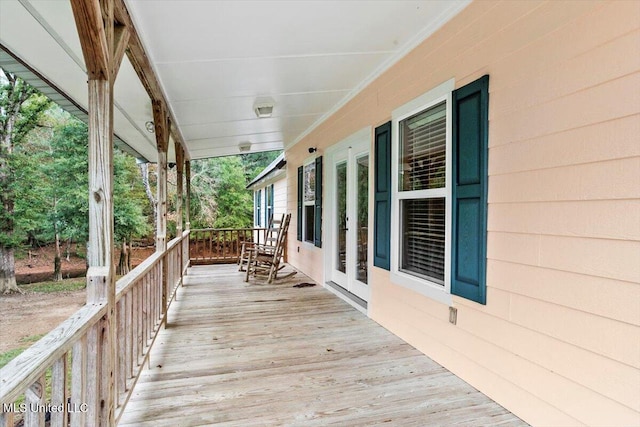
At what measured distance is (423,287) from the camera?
2.91 meters

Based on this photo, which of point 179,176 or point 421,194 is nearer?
point 421,194

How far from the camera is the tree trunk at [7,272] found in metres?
6.61

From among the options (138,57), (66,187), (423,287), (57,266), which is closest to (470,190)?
(423,287)

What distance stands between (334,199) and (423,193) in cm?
236

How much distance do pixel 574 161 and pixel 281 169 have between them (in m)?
6.99

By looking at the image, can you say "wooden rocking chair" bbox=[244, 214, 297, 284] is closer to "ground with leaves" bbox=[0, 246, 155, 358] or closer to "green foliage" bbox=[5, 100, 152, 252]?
"ground with leaves" bbox=[0, 246, 155, 358]

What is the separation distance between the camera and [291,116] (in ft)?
17.4

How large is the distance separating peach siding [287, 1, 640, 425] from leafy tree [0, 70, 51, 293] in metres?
8.04

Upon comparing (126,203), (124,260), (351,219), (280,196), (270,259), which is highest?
(280,196)

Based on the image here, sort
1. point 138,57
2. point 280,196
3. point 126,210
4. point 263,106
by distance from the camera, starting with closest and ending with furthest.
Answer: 1. point 138,57
2. point 263,106
3. point 280,196
4. point 126,210

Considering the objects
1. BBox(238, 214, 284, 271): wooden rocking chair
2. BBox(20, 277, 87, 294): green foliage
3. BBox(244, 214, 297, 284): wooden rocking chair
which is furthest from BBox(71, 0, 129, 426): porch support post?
BBox(20, 277, 87, 294): green foliage

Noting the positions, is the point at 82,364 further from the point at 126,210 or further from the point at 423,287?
the point at 126,210

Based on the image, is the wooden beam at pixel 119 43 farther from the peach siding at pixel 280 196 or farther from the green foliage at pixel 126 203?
the green foliage at pixel 126 203

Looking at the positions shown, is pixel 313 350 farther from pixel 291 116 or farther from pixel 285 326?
pixel 291 116
